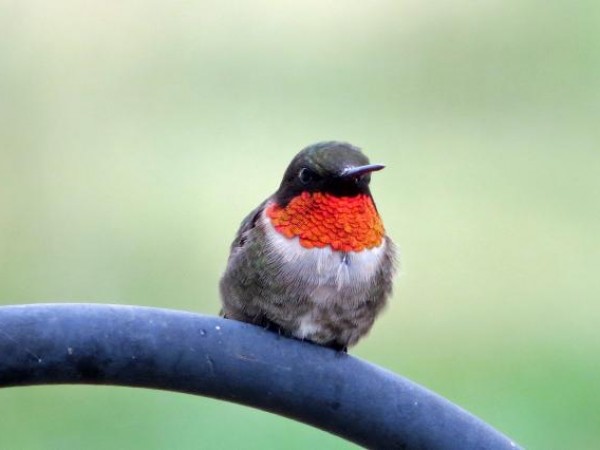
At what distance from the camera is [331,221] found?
2.94 metres

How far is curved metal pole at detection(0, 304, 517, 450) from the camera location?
2180 mm

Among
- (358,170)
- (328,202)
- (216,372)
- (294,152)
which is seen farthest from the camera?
(294,152)

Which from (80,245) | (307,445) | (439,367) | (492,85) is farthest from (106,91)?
(307,445)

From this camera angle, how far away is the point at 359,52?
30.0 ft

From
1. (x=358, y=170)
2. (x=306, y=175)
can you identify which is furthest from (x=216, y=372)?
(x=306, y=175)

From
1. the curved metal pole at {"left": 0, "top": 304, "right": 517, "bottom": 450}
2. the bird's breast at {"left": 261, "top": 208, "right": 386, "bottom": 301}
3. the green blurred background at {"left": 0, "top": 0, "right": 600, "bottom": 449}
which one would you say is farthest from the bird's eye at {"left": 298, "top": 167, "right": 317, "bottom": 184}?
the green blurred background at {"left": 0, "top": 0, "right": 600, "bottom": 449}

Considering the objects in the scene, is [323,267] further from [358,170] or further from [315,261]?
[358,170]

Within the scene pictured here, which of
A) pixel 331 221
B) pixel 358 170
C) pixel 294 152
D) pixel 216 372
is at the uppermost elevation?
pixel 358 170

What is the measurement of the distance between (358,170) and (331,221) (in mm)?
205

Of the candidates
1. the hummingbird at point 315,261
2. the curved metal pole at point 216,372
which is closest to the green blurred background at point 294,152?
the hummingbird at point 315,261

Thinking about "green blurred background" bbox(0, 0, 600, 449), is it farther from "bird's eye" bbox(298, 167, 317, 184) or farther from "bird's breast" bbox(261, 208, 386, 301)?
"bird's eye" bbox(298, 167, 317, 184)

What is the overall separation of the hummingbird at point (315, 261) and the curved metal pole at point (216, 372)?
20.4 inches

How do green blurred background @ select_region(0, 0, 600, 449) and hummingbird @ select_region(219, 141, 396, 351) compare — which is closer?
hummingbird @ select_region(219, 141, 396, 351)

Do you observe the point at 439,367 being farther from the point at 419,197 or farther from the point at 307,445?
the point at 419,197
